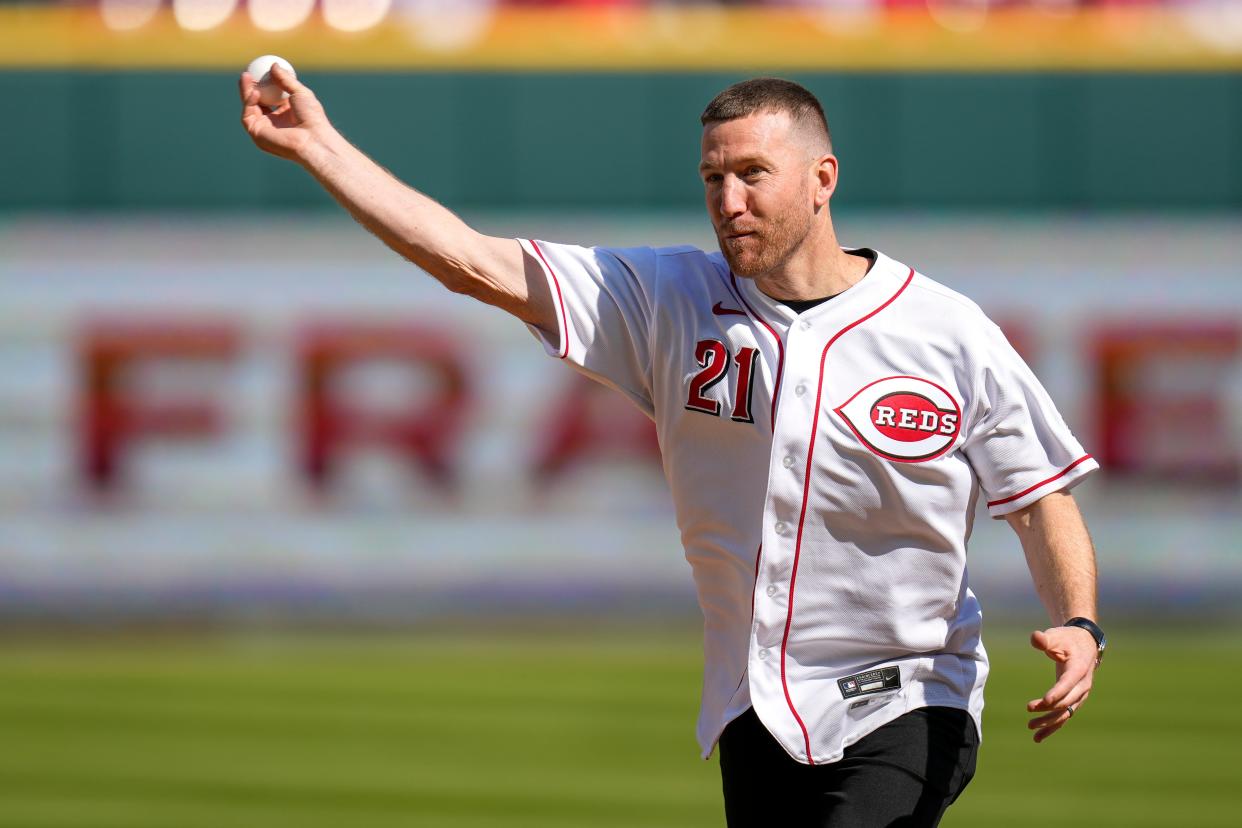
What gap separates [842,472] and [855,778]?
0.59 metres

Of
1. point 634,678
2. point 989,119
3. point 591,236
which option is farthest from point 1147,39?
point 634,678

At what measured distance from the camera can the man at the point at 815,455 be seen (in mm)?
3453

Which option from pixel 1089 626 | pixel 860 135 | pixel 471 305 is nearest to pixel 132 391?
pixel 471 305

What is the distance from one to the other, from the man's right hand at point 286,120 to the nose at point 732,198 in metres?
0.77

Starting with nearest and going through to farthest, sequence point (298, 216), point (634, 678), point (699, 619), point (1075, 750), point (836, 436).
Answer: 1. point (836, 436)
2. point (1075, 750)
3. point (634, 678)
4. point (699, 619)
5. point (298, 216)

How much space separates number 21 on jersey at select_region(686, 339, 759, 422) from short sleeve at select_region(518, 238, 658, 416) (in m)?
0.16

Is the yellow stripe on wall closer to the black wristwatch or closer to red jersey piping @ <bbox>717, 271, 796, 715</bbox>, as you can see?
red jersey piping @ <bbox>717, 271, 796, 715</bbox>

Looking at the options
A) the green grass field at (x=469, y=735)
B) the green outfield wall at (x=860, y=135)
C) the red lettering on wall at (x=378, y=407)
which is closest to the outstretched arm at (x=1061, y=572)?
the green grass field at (x=469, y=735)

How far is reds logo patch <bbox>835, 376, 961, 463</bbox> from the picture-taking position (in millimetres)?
3445

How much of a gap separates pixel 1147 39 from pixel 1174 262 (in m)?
1.83

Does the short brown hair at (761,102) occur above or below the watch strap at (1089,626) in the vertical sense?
above

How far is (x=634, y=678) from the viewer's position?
35.4 feet

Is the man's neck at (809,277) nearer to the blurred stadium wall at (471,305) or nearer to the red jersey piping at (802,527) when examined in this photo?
the red jersey piping at (802,527)

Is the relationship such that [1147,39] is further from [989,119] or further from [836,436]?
[836,436]
